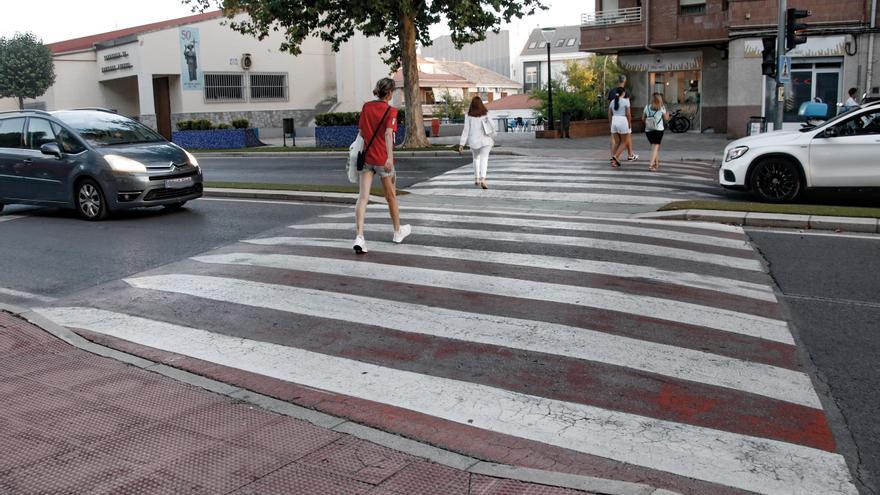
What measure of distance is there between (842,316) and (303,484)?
491 cm

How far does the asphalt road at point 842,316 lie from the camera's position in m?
4.46

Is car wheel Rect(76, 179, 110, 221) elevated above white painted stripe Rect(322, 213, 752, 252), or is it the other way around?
car wheel Rect(76, 179, 110, 221)

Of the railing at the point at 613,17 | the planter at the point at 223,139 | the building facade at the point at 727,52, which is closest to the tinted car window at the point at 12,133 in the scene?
the building facade at the point at 727,52

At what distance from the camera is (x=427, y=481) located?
3.88 m

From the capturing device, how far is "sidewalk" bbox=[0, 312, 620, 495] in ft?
12.5

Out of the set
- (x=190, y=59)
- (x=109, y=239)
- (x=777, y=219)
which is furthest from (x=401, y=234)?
(x=190, y=59)

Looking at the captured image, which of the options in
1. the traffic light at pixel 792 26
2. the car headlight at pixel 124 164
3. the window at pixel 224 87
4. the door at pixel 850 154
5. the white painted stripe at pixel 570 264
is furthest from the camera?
the window at pixel 224 87

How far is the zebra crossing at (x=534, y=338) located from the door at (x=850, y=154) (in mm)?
3519

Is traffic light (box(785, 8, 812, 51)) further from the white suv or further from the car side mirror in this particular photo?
the car side mirror

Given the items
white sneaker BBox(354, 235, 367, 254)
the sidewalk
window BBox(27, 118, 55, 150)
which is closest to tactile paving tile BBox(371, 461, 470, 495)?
the sidewalk

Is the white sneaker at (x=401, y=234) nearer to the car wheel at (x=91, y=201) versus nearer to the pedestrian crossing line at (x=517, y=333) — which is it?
the pedestrian crossing line at (x=517, y=333)

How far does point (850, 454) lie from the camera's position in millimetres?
4176

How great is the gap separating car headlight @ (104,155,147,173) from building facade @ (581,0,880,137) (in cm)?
1924

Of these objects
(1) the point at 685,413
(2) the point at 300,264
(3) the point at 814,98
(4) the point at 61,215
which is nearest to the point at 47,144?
(4) the point at 61,215
